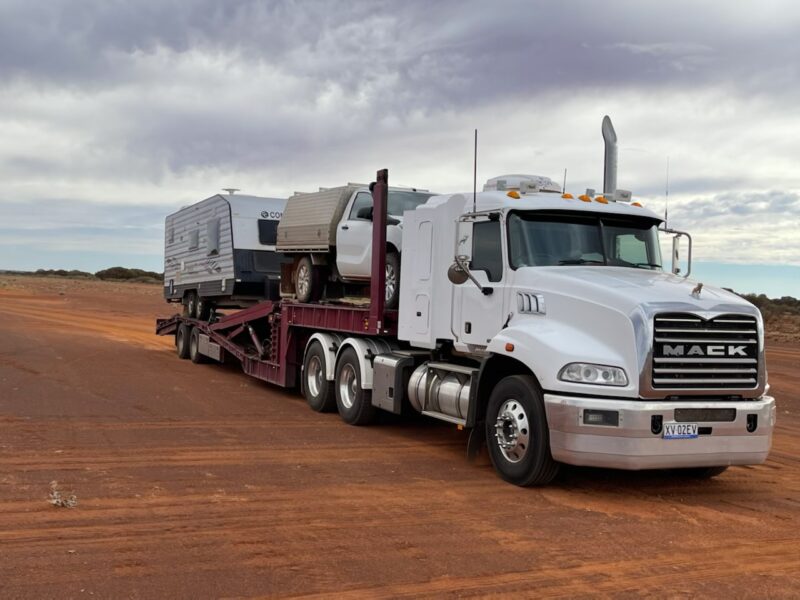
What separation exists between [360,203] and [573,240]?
458 centimetres

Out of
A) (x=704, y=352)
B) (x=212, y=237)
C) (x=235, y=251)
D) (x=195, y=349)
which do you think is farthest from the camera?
(x=195, y=349)

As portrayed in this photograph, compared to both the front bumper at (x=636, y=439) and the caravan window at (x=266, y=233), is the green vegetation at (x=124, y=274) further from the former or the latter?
the front bumper at (x=636, y=439)

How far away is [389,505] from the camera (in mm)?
7371

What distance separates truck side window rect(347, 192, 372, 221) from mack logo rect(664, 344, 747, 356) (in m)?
6.14

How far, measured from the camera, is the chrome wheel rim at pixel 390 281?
1137 cm

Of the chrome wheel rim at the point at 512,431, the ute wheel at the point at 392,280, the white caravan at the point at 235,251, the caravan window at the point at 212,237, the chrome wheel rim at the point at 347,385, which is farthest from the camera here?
the caravan window at the point at 212,237

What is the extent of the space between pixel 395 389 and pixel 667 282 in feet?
12.5

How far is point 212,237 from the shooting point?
746 inches

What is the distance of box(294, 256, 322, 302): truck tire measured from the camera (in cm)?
1395

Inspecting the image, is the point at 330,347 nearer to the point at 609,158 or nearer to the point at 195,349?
the point at 609,158

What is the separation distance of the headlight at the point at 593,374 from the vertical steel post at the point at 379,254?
4.09 metres

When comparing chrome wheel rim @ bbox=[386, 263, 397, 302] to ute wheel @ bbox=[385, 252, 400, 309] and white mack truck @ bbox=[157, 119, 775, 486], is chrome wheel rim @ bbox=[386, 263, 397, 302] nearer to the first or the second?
ute wheel @ bbox=[385, 252, 400, 309]

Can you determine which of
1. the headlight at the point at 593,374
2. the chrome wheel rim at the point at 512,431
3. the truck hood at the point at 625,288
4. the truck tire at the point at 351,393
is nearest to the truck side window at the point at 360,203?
the truck tire at the point at 351,393

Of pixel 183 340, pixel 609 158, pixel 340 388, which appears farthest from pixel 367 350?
pixel 183 340
